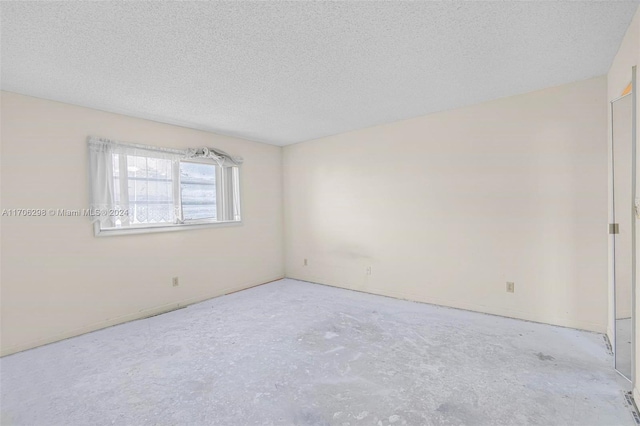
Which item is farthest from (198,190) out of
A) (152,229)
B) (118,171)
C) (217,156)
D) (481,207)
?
(481,207)

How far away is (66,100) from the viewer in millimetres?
2764

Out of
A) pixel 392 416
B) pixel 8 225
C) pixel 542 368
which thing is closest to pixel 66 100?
pixel 8 225

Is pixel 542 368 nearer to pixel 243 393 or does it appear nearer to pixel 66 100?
pixel 243 393

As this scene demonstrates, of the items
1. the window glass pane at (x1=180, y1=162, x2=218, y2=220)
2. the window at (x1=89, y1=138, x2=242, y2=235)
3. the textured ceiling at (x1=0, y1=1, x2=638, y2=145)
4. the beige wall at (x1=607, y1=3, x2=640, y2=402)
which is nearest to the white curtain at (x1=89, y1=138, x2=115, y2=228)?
the window at (x1=89, y1=138, x2=242, y2=235)

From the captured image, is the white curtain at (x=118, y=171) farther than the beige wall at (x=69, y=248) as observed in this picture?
Yes

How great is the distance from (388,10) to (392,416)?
231cm

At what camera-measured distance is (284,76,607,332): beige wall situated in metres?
2.65

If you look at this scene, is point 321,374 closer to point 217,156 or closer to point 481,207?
point 481,207

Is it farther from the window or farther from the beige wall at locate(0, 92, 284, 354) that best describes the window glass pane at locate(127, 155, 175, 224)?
the beige wall at locate(0, 92, 284, 354)

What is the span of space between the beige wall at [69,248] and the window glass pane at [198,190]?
0.31 meters

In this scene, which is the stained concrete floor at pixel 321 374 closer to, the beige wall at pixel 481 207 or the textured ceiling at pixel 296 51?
the beige wall at pixel 481 207

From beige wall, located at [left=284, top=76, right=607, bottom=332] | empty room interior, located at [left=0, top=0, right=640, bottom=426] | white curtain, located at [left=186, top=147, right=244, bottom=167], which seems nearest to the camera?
empty room interior, located at [left=0, top=0, right=640, bottom=426]

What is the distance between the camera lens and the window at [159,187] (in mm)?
3051

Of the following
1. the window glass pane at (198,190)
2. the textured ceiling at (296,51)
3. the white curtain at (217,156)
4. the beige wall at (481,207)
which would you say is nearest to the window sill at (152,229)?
the window glass pane at (198,190)
